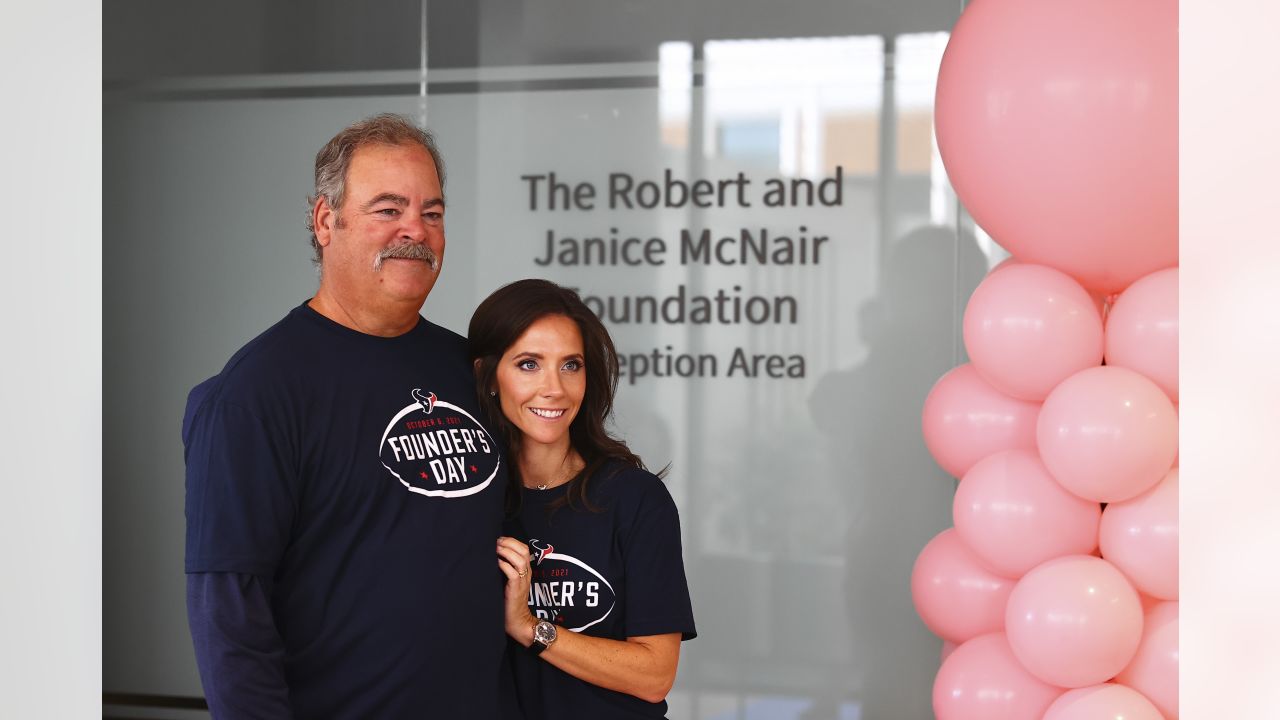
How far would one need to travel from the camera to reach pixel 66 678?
174 centimetres

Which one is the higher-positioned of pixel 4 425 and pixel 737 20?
pixel 737 20

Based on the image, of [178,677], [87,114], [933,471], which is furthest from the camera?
[178,677]

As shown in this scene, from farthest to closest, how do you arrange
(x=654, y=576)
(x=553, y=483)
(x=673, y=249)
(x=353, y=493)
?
(x=673, y=249) → (x=553, y=483) → (x=654, y=576) → (x=353, y=493)

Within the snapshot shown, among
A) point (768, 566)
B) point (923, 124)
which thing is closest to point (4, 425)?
point (768, 566)

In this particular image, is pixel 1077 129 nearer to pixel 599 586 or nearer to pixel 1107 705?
A: pixel 1107 705

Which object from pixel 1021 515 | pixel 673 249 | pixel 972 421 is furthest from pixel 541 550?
pixel 673 249

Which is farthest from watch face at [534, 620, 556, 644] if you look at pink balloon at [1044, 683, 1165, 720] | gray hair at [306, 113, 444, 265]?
pink balloon at [1044, 683, 1165, 720]

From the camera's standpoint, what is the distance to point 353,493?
190cm

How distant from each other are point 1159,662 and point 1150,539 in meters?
0.28

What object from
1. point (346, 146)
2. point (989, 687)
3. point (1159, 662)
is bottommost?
point (989, 687)
